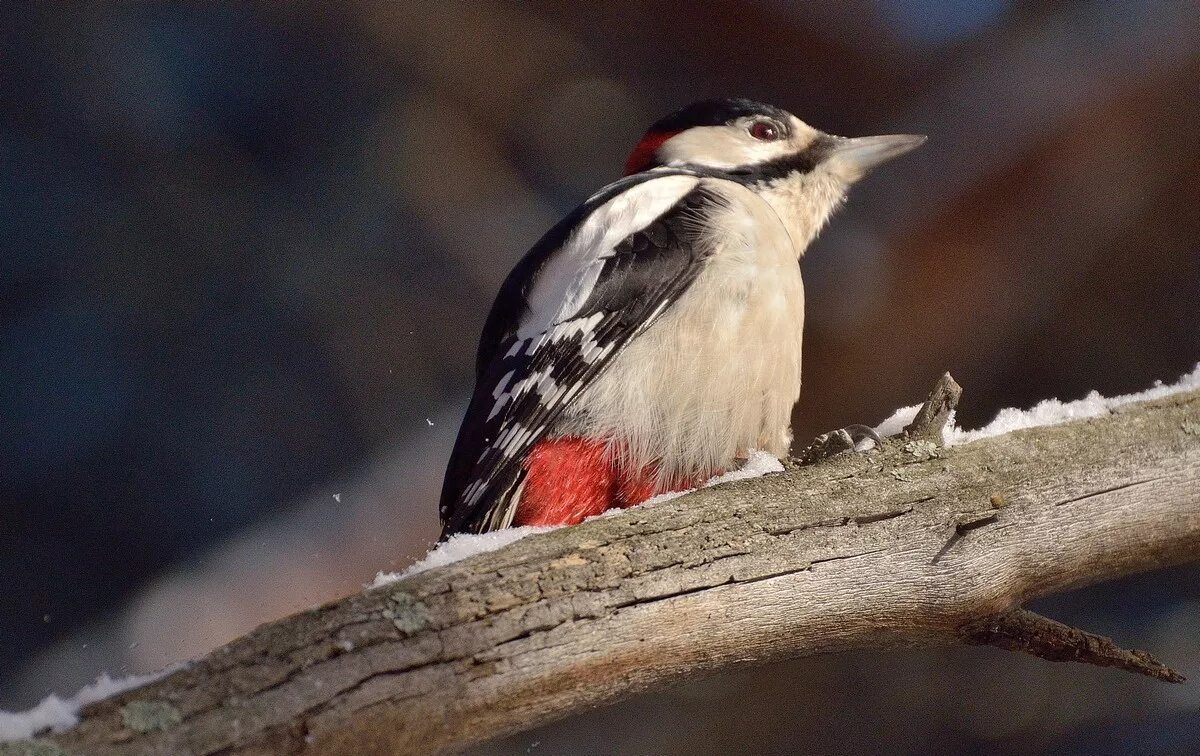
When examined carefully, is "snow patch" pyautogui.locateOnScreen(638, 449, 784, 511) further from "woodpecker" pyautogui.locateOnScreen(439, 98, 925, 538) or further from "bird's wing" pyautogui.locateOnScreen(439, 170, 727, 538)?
"bird's wing" pyautogui.locateOnScreen(439, 170, 727, 538)

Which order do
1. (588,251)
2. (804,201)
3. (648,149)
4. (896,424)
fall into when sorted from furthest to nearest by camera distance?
(648,149) → (804,201) → (588,251) → (896,424)

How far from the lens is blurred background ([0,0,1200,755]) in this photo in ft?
7.07

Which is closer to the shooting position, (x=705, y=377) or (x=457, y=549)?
(x=457, y=549)

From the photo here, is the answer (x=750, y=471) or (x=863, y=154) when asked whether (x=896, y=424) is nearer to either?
(x=750, y=471)

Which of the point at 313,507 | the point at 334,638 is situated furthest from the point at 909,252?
the point at 334,638

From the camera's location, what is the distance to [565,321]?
1.38m

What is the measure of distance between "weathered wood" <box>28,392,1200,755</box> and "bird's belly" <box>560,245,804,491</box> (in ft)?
0.63

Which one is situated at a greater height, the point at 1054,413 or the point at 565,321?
the point at 565,321

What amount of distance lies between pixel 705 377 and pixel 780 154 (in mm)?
471

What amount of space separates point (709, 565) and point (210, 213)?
63.8 inches

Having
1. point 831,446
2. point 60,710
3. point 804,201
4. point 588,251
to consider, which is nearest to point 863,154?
point 804,201

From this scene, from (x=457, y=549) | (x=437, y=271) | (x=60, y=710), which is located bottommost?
(x=60, y=710)

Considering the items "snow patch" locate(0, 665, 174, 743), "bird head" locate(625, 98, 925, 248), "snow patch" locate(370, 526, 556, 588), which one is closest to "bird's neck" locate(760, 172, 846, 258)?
"bird head" locate(625, 98, 925, 248)

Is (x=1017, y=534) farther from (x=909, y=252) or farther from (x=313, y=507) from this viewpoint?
(x=313, y=507)
